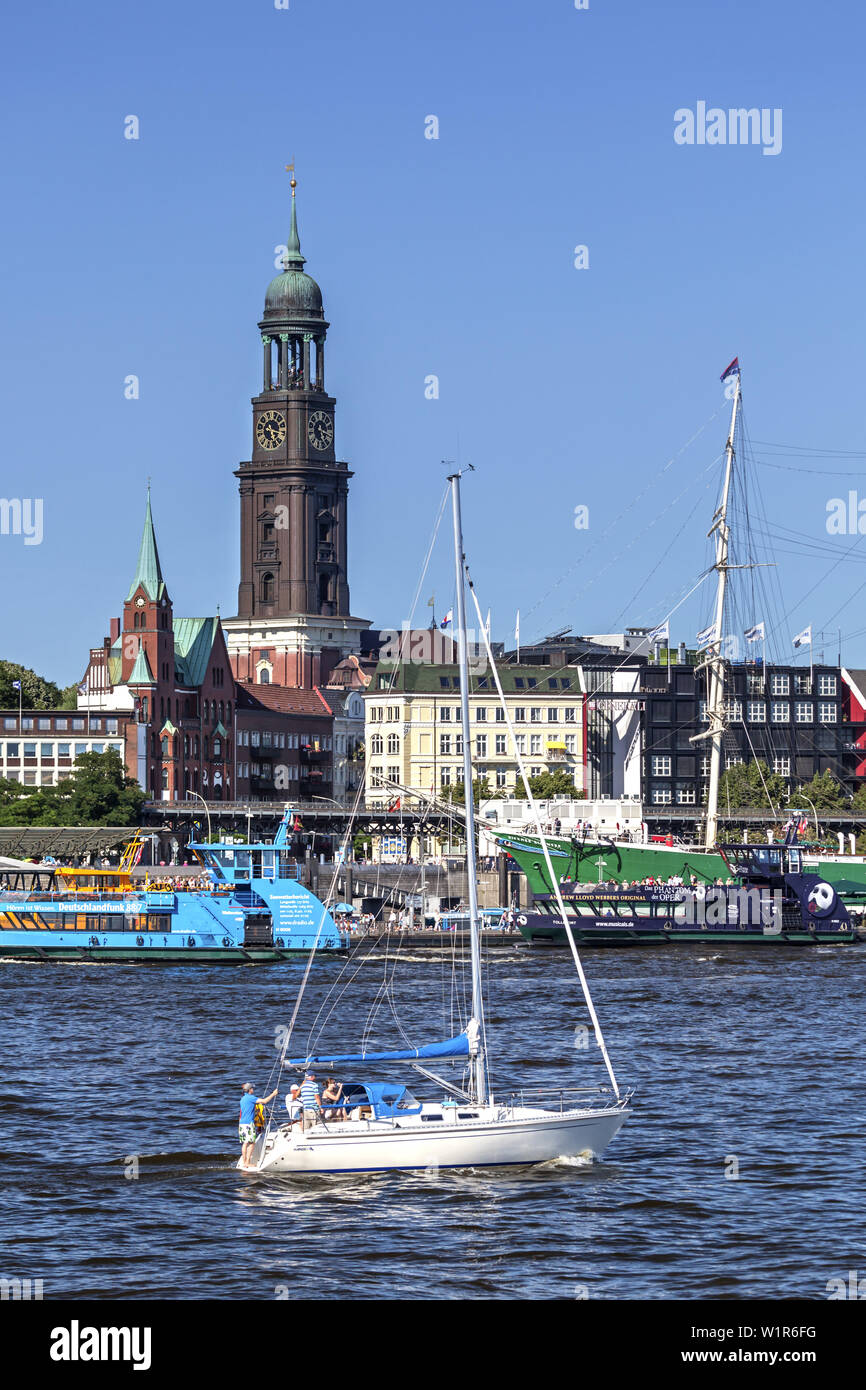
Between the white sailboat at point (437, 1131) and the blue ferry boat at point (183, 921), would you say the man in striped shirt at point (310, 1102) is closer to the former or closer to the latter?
the white sailboat at point (437, 1131)

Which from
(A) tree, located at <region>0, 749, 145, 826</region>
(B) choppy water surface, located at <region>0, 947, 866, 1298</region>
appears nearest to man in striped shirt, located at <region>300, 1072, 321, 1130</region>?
(B) choppy water surface, located at <region>0, 947, 866, 1298</region>

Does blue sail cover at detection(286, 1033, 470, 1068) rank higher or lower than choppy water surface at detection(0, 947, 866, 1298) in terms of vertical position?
higher

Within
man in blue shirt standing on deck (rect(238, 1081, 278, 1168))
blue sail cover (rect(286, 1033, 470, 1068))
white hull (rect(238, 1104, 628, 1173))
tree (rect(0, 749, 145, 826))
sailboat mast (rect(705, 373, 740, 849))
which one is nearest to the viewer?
white hull (rect(238, 1104, 628, 1173))

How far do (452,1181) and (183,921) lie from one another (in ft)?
219

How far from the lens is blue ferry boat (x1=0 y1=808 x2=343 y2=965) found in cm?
11281

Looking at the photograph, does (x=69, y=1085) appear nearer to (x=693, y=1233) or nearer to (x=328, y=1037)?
(x=328, y=1037)

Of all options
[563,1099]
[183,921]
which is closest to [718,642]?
[183,921]

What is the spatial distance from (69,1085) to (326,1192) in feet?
64.5

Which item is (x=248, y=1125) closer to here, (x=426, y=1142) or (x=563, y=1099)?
(x=426, y=1142)

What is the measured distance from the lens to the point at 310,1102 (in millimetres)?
47656

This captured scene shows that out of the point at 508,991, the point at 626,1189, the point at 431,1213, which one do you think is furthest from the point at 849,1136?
the point at 508,991

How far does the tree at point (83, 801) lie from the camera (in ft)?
591

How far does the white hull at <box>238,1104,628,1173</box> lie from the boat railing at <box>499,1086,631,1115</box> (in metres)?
0.58

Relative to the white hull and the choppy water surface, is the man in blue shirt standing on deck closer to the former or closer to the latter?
the white hull
